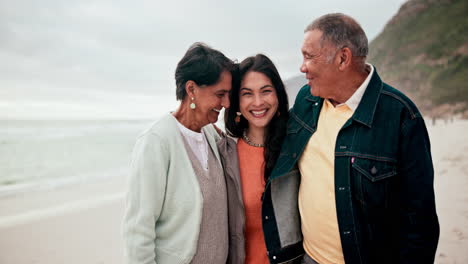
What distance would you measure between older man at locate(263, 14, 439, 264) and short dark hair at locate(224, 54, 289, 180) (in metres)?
0.11

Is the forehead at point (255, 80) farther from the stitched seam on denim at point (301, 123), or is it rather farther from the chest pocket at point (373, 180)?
the chest pocket at point (373, 180)

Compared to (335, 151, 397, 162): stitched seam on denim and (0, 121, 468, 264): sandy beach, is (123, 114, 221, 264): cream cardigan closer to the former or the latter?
(335, 151, 397, 162): stitched seam on denim

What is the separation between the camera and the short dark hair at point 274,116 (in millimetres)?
2281

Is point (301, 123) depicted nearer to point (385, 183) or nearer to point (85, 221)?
point (385, 183)

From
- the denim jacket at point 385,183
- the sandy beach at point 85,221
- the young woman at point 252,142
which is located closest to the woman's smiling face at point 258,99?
the young woman at point 252,142

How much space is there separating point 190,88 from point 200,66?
187mm

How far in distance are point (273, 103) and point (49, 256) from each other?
4510mm

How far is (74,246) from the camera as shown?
4.64 m

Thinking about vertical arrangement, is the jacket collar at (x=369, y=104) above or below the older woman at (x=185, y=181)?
above

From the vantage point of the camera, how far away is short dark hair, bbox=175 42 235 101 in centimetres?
198

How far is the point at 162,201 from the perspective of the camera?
5.86 feet

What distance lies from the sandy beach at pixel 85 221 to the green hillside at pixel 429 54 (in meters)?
13.0

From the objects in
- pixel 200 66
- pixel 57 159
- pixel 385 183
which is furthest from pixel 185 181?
pixel 57 159

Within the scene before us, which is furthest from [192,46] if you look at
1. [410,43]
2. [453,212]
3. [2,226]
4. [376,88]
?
[410,43]
